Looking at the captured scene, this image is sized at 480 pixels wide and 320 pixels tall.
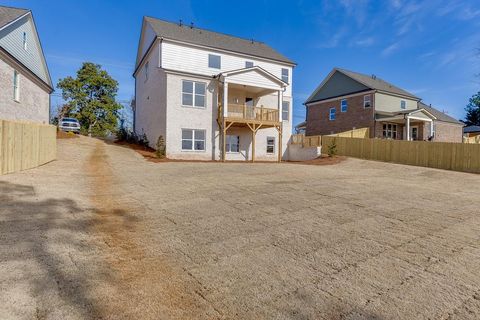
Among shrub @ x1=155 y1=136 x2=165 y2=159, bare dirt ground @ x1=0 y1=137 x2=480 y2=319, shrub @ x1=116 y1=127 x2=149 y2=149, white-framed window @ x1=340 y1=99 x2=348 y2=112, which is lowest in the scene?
bare dirt ground @ x1=0 y1=137 x2=480 y2=319

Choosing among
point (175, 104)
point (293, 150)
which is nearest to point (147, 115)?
point (175, 104)

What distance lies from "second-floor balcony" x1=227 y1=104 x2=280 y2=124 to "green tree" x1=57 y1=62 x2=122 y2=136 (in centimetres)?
2233

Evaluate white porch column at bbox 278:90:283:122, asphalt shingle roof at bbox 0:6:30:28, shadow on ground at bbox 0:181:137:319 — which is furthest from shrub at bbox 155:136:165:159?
shadow on ground at bbox 0:181:137:319

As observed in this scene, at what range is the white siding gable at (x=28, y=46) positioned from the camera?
52.5ft

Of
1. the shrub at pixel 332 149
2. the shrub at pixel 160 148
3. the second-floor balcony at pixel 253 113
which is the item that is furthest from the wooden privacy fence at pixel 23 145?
the shrub at pixel 332 149

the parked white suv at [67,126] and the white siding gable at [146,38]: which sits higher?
the white siding gable at [146,38]

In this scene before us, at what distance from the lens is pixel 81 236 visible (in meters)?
4.82

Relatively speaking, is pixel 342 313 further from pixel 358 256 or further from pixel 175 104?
pixel 175 104

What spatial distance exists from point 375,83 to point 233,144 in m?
19.8

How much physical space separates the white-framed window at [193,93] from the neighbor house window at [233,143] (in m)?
3.45

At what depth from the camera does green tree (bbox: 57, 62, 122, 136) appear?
1403 inches

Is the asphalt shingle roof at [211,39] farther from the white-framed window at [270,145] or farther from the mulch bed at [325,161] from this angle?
the mulch bed at [325,161]

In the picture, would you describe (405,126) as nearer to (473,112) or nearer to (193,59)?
(193,59)

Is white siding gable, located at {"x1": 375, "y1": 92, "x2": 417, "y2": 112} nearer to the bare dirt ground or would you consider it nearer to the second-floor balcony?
the second-floor balcony
